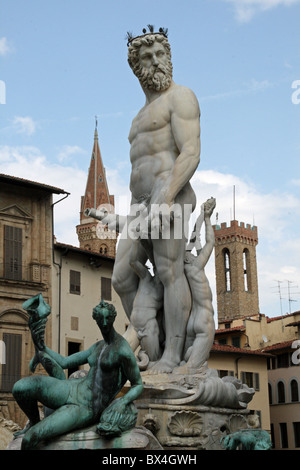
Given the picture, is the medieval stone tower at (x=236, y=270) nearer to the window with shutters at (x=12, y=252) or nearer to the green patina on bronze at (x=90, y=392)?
the window with shutters at (x=12, y=252)

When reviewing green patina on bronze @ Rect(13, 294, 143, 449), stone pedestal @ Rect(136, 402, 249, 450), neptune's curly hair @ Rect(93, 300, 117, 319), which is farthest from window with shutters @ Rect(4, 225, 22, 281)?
neptune's curly hair @ Rect(93, 300, 117, 319)

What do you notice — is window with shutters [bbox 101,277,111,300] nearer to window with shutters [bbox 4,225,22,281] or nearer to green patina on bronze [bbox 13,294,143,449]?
window with shutters [bbox 4,225,22,281]

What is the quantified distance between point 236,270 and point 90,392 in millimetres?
117980

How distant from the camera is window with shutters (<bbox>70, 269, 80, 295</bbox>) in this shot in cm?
Result: 3997

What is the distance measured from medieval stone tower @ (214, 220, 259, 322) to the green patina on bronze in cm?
11412

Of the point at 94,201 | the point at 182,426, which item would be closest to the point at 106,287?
the point at 182,426

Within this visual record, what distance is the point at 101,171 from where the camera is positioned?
120188 millimetres

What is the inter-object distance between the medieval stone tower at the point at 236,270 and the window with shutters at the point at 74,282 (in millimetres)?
79906

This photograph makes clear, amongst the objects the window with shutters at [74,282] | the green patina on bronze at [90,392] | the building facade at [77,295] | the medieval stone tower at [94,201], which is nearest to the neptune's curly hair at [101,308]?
the green patina on bronze at [90,392]

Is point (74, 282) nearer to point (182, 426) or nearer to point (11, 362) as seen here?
point (11, 362)

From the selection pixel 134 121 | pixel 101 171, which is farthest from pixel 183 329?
pixel 101 171
